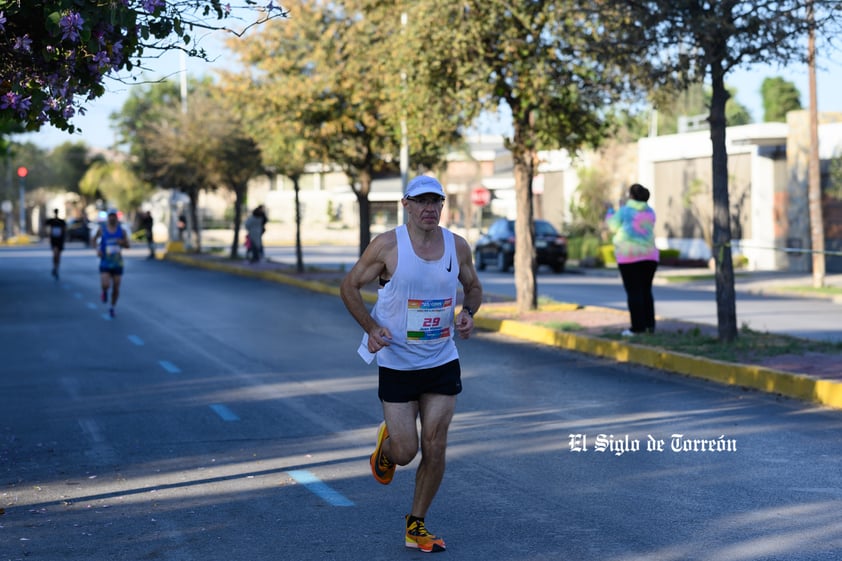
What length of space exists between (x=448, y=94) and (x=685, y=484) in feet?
42.0

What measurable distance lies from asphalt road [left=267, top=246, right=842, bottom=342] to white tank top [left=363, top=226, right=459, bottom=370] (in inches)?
438

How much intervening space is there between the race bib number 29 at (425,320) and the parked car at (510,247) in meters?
31.5

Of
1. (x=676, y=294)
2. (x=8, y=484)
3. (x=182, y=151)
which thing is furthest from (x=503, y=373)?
(x=182, y=151)

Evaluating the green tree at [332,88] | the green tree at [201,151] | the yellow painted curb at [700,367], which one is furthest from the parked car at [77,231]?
the yellow painted curb at [700,367]

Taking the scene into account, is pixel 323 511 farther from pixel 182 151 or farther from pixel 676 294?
pixel 182 151

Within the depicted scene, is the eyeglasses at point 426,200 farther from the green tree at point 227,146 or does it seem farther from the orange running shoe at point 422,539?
the green tree at point 227,146

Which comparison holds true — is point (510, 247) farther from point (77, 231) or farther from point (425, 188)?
point (77, 231)

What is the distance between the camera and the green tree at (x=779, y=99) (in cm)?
8681

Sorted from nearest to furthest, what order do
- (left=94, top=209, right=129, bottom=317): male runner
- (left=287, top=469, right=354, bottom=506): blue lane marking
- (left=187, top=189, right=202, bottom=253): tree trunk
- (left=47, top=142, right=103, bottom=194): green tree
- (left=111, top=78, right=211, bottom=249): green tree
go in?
(left=287, top=469, right=354, bottom=506): blue lane marking, (left=94, top=209, right=129, bottom=317): male runner, (left=111, top=78, right=211, bottom=249): green tree, (left=187, top=189, right=202, bottom=253): tree trunk, (left=47, top=142, right=103, bottom=194): green tree

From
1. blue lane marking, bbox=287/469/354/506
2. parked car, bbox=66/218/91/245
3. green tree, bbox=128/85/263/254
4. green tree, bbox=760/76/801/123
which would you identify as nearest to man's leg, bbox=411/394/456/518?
blue lane marking, bbox=287/469/354/506

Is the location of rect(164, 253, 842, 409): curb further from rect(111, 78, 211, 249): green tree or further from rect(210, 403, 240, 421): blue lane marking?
rect(111, 78, 211, 249): green tree

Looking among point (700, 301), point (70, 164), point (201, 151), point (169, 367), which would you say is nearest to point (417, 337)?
point (169, 367)

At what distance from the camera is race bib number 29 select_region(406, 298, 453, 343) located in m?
6.69

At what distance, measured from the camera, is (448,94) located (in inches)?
803
